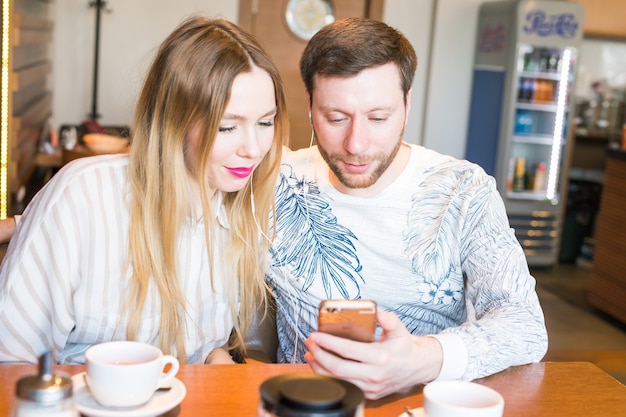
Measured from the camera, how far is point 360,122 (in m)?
1.92

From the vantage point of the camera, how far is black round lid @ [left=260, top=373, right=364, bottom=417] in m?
0.89

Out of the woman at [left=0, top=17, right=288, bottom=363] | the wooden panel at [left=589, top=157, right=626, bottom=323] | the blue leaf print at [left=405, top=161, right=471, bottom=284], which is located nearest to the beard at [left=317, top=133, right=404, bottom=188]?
the blue leaf print at [left=405, top=161, right=471, bottom=284]

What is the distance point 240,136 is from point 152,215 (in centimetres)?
26

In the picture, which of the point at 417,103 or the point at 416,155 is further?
the point at 417,103

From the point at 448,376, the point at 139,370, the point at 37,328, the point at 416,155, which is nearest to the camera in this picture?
the point at 139,370

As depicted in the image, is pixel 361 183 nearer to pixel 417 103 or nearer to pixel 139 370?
pixel 139 370

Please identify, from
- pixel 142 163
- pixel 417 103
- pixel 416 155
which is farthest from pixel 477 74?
pixel 142 163

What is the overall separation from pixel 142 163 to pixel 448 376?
2.66 ft

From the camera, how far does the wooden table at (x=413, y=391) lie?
1.30m

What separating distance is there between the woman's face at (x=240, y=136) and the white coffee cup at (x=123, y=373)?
58 centimetres

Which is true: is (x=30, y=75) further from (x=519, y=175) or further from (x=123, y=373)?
(x=519, y=175)

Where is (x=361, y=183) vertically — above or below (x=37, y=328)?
above

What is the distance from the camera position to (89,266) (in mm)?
1697

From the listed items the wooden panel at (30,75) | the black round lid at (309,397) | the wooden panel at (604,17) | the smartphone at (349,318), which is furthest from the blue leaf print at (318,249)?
the wooden panel at (604,17)
